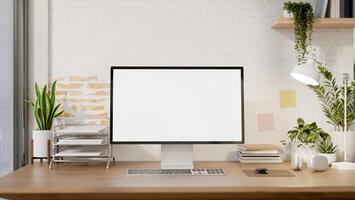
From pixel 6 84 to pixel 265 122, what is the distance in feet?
4.89

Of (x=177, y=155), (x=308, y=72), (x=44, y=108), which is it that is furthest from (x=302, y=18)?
(x=44, y=108)

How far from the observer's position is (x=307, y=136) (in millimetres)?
2314

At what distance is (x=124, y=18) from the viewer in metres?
2.48

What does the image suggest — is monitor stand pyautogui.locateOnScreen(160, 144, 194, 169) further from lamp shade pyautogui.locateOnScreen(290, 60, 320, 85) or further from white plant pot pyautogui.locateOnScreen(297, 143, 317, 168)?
lamp shade pyautogui.locateOnScreen(290, 60, 320, 85)

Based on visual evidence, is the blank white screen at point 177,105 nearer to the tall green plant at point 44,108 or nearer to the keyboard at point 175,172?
the keyboard at point 175,172

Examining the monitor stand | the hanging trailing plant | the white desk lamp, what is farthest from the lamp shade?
the monitor stand

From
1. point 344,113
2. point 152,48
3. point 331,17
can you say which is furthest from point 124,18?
point 344,113

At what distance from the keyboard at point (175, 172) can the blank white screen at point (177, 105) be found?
0.17 metres

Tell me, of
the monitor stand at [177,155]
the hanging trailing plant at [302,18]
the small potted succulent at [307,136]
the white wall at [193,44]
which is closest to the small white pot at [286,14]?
the hanging trailing plant at [302,18]

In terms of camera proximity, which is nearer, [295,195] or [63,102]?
[295,195]

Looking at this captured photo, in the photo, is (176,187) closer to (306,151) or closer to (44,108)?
(306,151)

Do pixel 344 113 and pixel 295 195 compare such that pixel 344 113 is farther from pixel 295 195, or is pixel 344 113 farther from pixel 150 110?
pixel 150 110

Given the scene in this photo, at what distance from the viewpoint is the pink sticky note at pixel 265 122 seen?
2488 mm

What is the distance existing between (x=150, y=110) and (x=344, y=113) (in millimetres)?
1094
